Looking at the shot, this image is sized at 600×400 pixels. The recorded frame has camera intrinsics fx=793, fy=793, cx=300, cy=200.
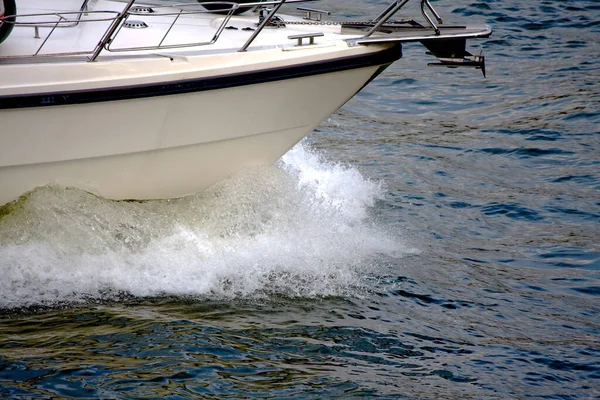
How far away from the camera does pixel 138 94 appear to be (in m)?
5.15

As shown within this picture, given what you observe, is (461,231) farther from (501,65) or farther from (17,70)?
A: (501,65)

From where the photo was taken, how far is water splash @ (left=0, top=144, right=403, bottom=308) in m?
5.21

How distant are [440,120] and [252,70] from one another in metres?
4.80

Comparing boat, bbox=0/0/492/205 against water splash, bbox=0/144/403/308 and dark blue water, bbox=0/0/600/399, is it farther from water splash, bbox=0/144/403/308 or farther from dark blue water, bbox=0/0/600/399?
dark blue water, bbox=0/0/600/399

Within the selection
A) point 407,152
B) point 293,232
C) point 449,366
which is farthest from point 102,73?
point 407,152

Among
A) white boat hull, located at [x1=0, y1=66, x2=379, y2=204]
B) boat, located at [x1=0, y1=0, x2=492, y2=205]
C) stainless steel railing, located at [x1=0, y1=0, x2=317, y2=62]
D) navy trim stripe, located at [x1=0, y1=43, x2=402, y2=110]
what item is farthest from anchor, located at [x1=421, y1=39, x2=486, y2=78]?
stainless steel railing, located at [x1=0, y1=0, x2=317, y2=62]

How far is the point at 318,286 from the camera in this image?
5410 millimetres

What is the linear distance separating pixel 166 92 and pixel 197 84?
21 centimetres

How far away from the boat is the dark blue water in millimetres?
240

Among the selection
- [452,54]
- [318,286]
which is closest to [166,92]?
[318,286]

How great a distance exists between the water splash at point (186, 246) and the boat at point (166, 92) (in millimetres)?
140

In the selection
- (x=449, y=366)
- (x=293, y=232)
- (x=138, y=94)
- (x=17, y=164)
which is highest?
(x=138, y=94)

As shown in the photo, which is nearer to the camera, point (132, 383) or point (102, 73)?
point (132, 383)

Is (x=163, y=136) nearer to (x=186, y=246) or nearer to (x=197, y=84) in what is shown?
(x=197, y=84)
